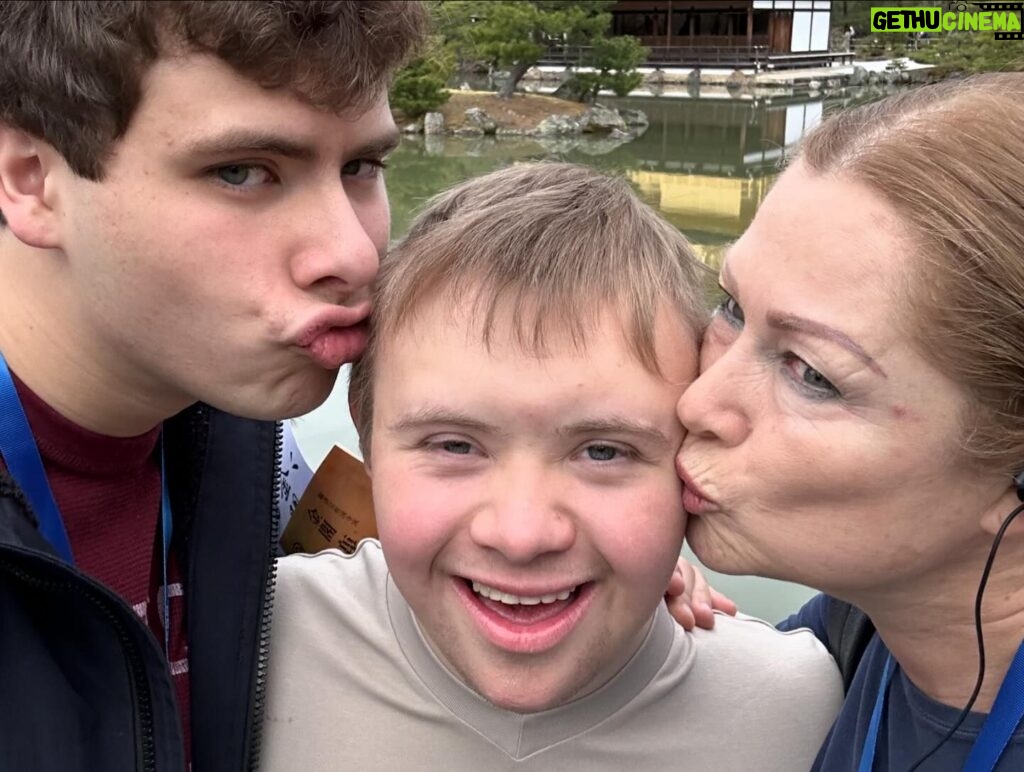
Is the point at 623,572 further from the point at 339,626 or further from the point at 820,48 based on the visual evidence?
the point at 820,48

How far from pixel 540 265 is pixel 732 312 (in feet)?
0.82

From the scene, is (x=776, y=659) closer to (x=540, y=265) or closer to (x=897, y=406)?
(x=897, y=406)

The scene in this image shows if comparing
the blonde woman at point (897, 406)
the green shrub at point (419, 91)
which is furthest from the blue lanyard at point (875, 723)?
the green shrub at point (419, 91)

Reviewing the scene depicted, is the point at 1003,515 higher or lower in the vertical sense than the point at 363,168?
lower

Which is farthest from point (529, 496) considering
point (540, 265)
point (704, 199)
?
point (704, 199)

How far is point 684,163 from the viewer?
13570mm

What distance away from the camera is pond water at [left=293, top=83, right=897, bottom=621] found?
2.96 meters

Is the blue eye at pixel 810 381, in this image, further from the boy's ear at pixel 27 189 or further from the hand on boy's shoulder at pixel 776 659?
the boy's ear at pixel 27 189

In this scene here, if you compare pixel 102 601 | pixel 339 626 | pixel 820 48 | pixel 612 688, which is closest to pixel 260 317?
pixel 102 601

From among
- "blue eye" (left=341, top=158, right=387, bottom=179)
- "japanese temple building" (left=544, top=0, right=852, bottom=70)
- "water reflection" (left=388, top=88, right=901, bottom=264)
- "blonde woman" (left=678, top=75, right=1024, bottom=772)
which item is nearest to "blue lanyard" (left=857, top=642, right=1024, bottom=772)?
"blonde woman" (left=678, top=75, right=1024, bottom=772)

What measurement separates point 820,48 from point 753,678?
26.0 m

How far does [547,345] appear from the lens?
1.12 metres

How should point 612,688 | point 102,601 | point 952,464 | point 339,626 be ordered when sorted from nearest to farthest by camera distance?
1. point 952,464
2. point 102,601
3. point 612,688
4. point 339,626

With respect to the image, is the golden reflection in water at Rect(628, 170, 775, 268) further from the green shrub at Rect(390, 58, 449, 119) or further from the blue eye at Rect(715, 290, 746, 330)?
the blue eye at Rect(715, 290, 746, 330)
